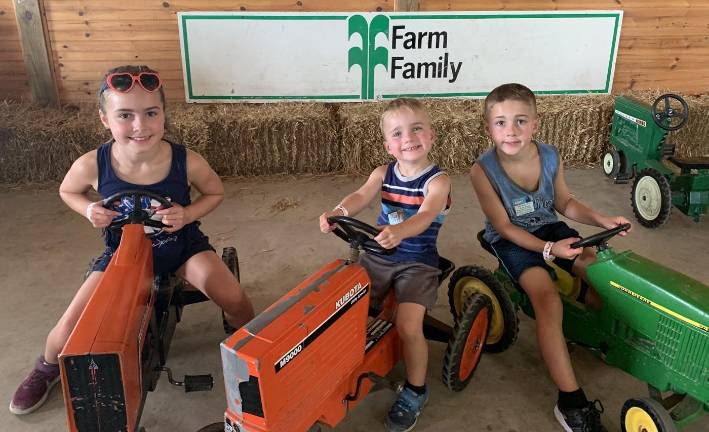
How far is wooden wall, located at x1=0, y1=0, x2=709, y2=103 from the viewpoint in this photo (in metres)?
5.15

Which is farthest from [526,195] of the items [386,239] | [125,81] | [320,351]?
[125,81]

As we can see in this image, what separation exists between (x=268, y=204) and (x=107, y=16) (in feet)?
7.20

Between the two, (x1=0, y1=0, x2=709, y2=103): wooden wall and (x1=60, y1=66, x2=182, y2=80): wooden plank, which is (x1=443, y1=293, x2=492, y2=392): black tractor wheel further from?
(x1=60, y1=66, x2=182, y2=80): wooden plank

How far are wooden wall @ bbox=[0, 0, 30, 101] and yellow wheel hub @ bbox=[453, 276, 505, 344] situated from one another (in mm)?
4369

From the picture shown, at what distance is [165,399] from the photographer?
2648mm

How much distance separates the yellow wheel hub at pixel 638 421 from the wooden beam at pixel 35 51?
5.08 m

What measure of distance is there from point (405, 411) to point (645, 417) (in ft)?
2.92

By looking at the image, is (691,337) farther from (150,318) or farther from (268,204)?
(268,204)

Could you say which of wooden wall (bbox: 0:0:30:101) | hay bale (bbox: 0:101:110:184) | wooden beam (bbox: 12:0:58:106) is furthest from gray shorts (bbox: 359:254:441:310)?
wooden wall (bbox: 0:0:30:101)

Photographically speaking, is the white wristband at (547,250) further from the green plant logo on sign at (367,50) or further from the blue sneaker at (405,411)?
the green plant logo on sign at (367,50)

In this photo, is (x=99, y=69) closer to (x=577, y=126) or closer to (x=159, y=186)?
(x=159, y=186)

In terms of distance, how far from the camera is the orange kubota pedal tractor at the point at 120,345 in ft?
6.09

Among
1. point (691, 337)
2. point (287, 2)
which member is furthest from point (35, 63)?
point (691, 337)

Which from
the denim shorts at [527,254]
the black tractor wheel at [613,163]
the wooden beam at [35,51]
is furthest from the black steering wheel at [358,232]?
the wooden beam at [35,51]
